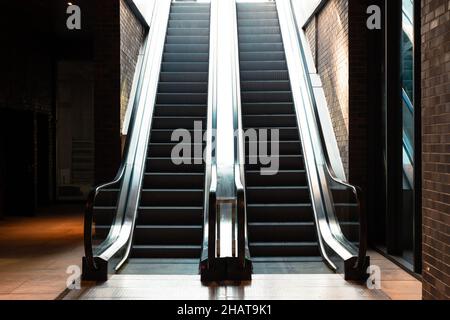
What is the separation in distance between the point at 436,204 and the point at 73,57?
11518 mm

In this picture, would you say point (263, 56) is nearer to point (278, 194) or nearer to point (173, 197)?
point (278, 194)

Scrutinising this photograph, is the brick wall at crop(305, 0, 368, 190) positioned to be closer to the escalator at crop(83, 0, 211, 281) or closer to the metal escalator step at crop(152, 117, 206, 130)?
the escalator at crop(83, 0, 211, 281)

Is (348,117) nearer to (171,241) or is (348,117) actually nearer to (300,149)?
(300,149)

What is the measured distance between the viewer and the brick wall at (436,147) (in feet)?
14.3

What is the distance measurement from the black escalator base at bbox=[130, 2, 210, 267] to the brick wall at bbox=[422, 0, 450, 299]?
324cm

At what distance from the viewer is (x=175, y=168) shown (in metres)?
8.64

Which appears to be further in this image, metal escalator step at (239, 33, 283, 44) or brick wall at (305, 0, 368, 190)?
metal escalator step at (239, 33, 283, 44)

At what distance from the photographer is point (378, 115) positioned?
8281 mm

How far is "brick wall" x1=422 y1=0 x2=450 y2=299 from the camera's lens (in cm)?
436

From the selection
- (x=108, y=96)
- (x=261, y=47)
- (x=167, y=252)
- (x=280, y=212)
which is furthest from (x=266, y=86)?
(x=167, y=252)

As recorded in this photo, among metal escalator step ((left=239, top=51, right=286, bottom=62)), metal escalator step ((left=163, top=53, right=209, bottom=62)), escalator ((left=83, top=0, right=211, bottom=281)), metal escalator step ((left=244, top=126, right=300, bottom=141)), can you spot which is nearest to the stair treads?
escalator ((left=83, top=0, right=211, bottom=281))

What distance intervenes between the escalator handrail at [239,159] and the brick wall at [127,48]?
1690 millimetres

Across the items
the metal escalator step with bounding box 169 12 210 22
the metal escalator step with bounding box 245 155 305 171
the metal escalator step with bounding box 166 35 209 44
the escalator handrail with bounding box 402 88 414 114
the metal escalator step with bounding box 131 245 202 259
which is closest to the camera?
the metal escalator step with bounding box 131 245 202 259

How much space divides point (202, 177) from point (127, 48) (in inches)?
106
